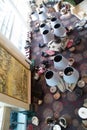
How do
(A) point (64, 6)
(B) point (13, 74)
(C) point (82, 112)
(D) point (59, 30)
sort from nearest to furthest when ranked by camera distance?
(C) point (82, 112)
(B) point (13, 74)
(D) point (59, 30)
(A) point (64, 6)

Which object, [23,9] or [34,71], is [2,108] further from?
[23,9]

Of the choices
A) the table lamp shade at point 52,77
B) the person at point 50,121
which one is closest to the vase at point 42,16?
the table lamp shade at point 52,77

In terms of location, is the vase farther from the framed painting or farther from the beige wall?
the beige wall

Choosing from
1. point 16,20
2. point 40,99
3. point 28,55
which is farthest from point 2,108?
point 16,20

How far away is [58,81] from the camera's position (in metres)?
1.62

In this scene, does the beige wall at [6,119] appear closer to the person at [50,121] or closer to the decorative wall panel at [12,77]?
the decorative wall panel at [12,77]

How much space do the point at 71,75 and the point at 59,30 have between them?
637 mm

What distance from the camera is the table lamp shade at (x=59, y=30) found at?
6.40ft

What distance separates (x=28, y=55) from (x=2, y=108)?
86 cm

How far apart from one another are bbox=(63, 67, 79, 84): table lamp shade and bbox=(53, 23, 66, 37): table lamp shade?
558mm

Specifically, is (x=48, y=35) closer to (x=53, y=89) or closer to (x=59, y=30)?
(x=59, y=30)

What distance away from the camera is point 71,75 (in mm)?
1513

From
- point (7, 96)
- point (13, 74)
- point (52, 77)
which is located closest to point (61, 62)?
point (52, 77)

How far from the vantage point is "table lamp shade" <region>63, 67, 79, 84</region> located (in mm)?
1513
